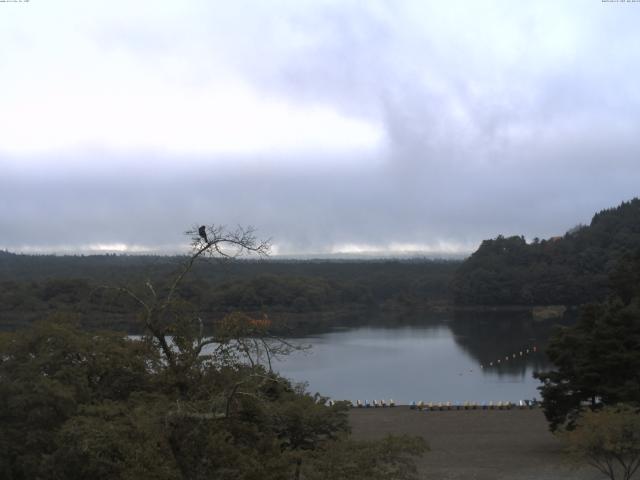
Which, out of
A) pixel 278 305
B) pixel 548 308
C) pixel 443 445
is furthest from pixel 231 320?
pixel 548 308

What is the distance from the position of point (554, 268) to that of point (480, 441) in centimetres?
6717

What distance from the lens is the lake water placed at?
3206 centimetres

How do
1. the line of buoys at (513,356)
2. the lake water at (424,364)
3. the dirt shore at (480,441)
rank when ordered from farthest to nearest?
the line of buoys at (513,356), the lake water at (424,364), the dirt shore at (480,441)

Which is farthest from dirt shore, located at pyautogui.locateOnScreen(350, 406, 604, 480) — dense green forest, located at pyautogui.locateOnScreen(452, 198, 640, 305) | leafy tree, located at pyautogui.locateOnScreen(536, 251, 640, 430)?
dense green forest, located at pyautogui.locateOnScreen(452, 198, 640, 305)

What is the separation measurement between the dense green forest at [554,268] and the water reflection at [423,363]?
53.3 feet

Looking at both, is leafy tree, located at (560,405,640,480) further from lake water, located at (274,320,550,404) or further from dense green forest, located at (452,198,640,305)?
dense green forest, located at (452,198,640,305)

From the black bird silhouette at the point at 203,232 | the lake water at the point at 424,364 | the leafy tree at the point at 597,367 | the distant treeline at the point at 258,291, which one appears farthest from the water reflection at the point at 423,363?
the black bird silhouette at the point at 203,232

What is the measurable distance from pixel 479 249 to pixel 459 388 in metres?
65.0

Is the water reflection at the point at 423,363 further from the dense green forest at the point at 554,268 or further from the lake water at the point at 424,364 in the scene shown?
the dense green forest at the point at 554,268

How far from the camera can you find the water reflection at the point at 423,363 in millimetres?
32156

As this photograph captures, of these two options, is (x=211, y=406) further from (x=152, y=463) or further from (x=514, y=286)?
(x=514, y=286)

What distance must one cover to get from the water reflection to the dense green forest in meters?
16.3

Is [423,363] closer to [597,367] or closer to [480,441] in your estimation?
[480,441]

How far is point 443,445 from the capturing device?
1856 cm
